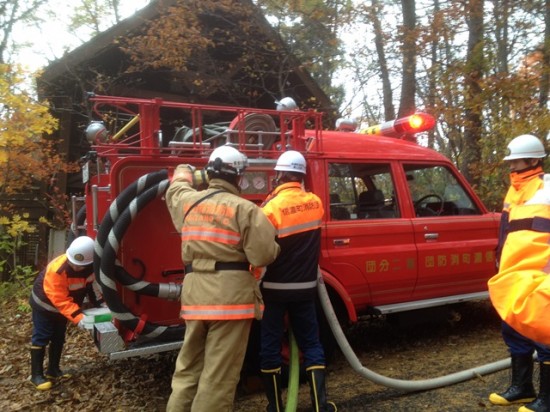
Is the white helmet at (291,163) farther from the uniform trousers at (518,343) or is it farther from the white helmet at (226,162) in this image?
the uniform trousers at (518,343)

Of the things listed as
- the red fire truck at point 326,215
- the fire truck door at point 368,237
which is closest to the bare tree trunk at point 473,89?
the red fire truck at point 326,215

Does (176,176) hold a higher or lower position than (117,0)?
lower

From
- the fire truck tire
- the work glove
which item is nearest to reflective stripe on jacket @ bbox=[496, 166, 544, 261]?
the work glove

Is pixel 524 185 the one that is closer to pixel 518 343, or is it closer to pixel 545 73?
pixel 518 343

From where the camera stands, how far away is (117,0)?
51.7 ft

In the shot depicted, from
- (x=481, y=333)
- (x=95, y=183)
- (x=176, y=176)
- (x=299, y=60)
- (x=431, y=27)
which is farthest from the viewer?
(x=299, y=60)

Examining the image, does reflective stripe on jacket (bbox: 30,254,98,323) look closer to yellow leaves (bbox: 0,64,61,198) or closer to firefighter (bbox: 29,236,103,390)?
firefighter (bbox: 29,236,103,390)

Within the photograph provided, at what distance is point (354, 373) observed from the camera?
15.6ft

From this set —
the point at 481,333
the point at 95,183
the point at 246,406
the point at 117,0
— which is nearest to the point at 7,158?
the point at 95,183

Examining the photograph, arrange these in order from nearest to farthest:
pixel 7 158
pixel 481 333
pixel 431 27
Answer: pixel 481 333, pixel 7 158, pixel 431 27

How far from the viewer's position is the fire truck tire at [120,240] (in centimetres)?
362

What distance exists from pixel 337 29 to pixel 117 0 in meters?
9.38

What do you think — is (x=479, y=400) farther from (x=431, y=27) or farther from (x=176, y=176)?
(x=431, y=27)

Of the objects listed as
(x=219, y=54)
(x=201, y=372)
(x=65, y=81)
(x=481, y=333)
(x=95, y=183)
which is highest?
(x=219, y=54)
